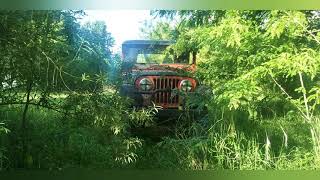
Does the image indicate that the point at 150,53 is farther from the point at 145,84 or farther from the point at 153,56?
the point at 145,84

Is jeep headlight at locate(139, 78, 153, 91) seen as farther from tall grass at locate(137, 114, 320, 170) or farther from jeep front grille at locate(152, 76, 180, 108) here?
tall grass at locate(137, 114, 320, 170)

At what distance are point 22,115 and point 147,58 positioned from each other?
3.13 ft

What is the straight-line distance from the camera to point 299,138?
413 centimetres

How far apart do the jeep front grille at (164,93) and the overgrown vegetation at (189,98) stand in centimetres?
12

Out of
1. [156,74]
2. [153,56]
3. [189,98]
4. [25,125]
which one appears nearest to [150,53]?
[153,56]

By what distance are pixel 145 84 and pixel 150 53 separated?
0.22 m

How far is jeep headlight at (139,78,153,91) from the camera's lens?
13.4 ft

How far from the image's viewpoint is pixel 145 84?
13.4 feet

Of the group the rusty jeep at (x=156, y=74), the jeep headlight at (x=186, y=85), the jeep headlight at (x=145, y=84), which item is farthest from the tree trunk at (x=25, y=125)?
the jeep headlight at (x=186, y=85)

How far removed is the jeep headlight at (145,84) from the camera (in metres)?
4.07

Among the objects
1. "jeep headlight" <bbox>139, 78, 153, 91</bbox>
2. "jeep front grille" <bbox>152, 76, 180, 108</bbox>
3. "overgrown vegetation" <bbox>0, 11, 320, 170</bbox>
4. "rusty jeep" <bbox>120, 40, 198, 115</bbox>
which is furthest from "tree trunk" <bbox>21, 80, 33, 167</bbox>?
"jeep front grille" <bbox>152, 76, 180, 108</bbox>

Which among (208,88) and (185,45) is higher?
(185,45)

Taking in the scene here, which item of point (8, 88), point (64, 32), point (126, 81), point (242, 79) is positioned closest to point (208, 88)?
point (242, 79)

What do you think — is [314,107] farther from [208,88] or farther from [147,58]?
[147,58]
